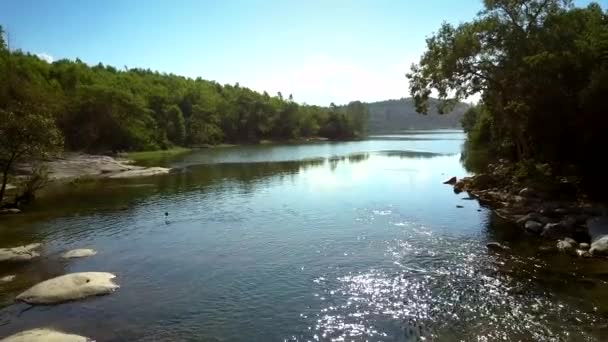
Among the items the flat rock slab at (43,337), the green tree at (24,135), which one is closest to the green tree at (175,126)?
the green tree at (24,135)

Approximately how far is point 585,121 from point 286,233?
2455cm

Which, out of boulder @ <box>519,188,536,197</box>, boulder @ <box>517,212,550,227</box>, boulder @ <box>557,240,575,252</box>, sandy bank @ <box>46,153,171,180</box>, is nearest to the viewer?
boulder @ <box>557,240,575,252</box>

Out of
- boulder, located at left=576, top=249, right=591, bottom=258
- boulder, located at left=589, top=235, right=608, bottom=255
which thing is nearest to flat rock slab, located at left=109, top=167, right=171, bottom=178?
boulder, located at left=576, top=249, right=591, bottom=258

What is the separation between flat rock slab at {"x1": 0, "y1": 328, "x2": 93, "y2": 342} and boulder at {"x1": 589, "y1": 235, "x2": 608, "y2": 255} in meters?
26.5

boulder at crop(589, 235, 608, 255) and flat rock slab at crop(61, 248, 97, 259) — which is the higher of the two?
flat rock slab at crop(61, 248, 97, 259)

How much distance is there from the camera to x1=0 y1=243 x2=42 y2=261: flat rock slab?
2736 centimetres

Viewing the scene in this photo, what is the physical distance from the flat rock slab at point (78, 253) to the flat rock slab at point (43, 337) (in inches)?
427

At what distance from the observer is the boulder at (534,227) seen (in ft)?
105

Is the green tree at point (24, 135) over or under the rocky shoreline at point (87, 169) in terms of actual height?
over

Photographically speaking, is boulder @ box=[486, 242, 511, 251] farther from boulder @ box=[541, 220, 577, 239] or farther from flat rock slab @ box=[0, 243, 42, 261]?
flat rock slab @ box=[0, 243, 42, 261]

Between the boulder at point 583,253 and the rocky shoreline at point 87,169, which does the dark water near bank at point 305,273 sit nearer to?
the boulder at point 583,253

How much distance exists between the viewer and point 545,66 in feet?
122

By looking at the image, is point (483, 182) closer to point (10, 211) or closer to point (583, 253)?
point (583, 253)

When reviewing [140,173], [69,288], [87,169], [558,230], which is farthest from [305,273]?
[87,169]
